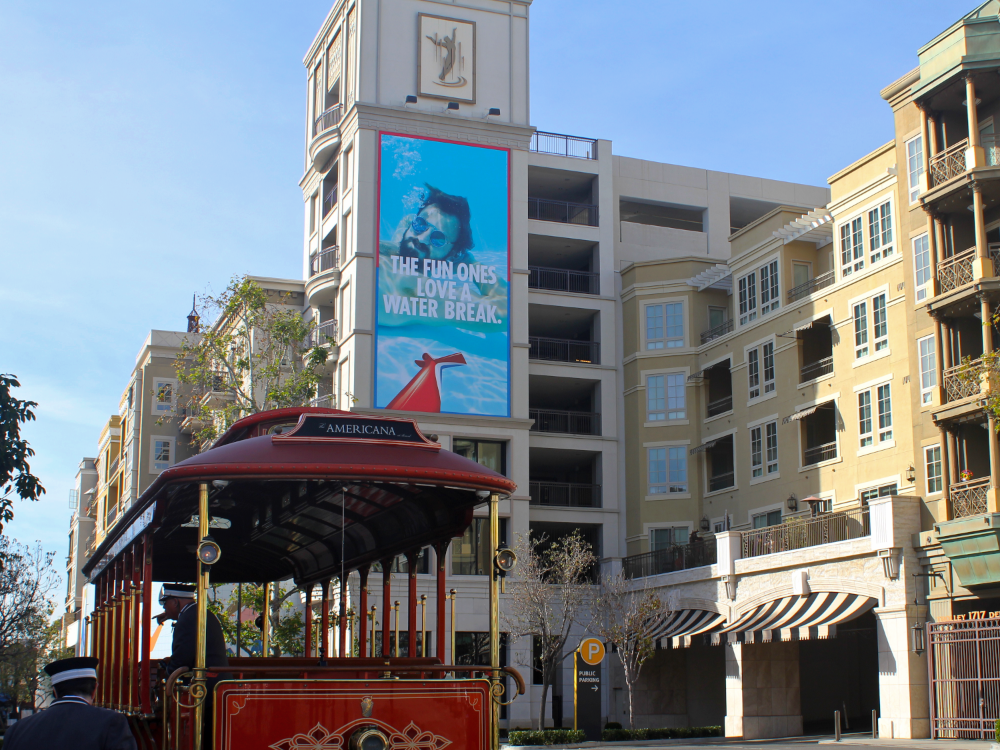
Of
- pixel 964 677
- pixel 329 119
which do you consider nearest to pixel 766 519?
pixel 964 677

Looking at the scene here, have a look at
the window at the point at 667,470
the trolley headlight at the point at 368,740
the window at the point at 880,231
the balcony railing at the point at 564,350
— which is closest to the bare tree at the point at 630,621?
the window at the point at 667,470

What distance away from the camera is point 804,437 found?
39.8 meters

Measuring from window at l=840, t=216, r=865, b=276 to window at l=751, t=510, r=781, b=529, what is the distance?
861 cm

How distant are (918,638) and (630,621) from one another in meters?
11.6

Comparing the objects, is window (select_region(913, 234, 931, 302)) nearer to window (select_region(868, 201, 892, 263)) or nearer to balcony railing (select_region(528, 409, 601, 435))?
window (select_region(868, 201, 892, 263))

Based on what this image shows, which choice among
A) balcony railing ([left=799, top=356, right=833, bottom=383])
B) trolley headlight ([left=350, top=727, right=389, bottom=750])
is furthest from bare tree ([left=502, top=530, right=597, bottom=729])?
trolley headlight ([left=350, top=727, right=389, bottom=750])

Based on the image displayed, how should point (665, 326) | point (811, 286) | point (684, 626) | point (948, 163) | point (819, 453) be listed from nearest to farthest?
point (948, 163), point (819, 453), point (684, 626), point (811, 286), point (665, 326)

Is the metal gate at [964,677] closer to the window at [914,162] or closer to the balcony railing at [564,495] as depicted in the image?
the window at [914,162]

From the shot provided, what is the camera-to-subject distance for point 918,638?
2995 cm

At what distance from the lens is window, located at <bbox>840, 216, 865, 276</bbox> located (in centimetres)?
3734

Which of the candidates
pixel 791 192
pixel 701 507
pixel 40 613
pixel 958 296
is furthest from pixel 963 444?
pixel 40 613

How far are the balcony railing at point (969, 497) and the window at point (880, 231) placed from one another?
873cm

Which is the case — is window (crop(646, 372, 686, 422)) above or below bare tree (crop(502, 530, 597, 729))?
above

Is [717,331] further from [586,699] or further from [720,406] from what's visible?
[586,699]
